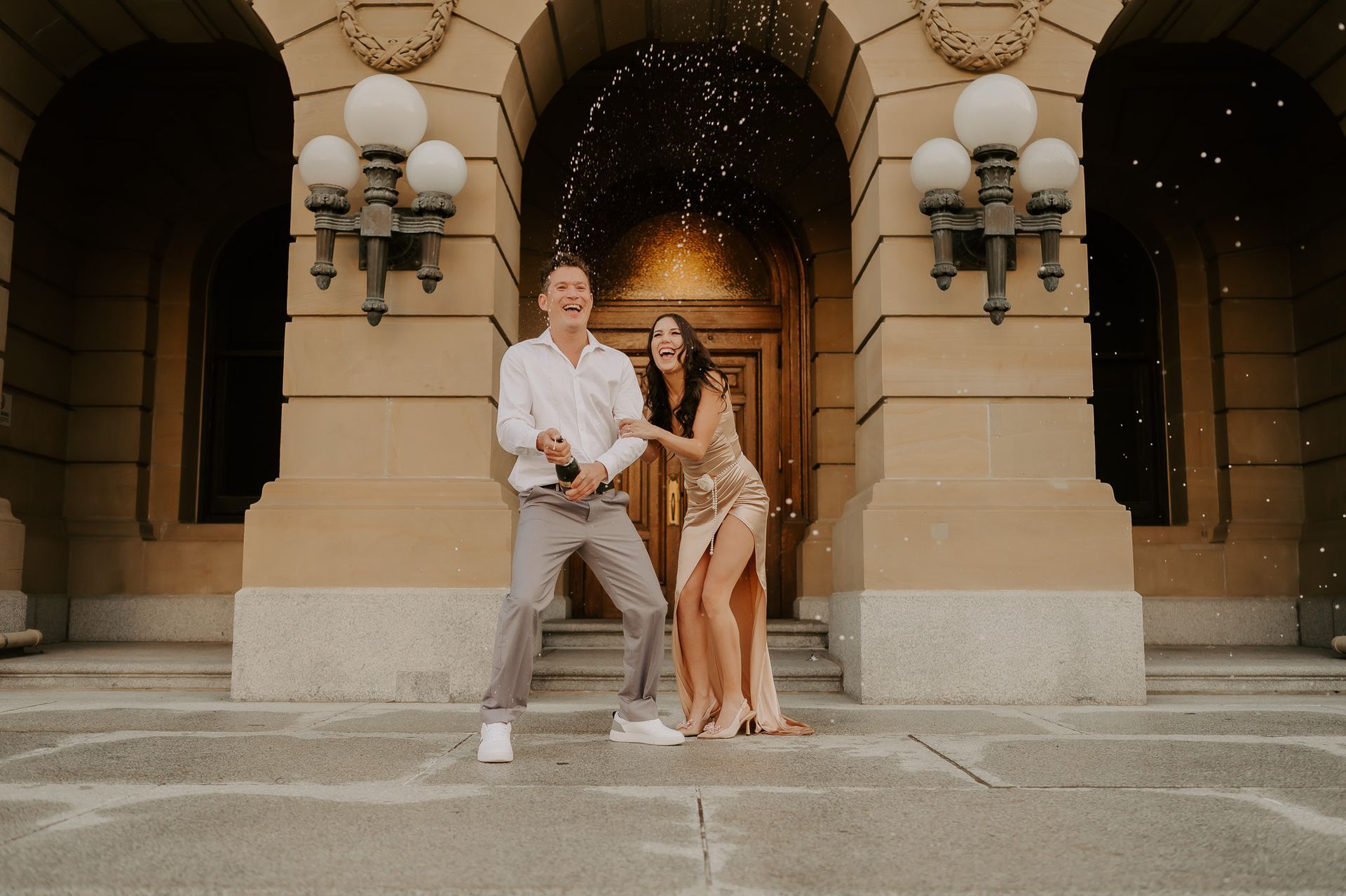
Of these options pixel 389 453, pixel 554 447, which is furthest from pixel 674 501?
pixel 554 447

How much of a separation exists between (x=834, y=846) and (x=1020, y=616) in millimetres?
4183

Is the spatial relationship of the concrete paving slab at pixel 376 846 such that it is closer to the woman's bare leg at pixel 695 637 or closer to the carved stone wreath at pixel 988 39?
the woman's bare leg at pixel 695 637

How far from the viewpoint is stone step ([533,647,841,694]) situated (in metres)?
7.00

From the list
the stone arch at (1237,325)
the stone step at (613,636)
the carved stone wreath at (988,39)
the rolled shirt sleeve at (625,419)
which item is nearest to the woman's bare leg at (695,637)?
the rolled shirt sleeve at (625,419)

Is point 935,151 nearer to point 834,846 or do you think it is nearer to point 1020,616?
point 1020,616

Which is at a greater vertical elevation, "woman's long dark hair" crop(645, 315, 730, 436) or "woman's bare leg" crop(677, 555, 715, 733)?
"woman's long dark hair" crop(645, 315, 730, 436)

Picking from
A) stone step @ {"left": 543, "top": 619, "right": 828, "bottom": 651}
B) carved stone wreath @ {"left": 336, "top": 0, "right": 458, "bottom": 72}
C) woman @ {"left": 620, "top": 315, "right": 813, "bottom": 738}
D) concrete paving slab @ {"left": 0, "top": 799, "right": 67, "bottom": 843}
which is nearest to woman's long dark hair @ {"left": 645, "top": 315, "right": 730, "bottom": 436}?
woman @ {"left": 620, "top": 315, "right": 813, "bottom": 738}

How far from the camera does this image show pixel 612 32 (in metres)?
8.24

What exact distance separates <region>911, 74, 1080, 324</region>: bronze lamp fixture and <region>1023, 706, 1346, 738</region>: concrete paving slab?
2488 millimetres

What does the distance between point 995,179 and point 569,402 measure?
3.45 meters

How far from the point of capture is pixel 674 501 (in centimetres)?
1046

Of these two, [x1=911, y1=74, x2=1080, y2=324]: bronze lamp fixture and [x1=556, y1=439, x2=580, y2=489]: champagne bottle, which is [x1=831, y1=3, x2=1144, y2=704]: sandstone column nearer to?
[x1=911, y1=74, x2=1080, y2=324]: bronze lamp fixture

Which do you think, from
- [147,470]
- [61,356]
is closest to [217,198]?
[61,356]

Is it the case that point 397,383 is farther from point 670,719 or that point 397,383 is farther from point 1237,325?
point 1237,325
